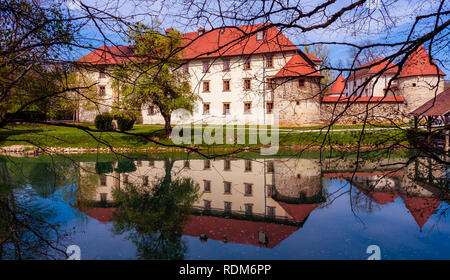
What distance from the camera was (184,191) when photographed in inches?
363

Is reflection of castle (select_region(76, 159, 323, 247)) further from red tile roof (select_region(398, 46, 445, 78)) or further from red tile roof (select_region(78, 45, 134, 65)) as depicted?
red tile roof (select_region(398, 46, 445, 78))

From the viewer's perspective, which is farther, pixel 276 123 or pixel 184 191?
pixel 276 123

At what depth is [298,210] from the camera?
24.1ft

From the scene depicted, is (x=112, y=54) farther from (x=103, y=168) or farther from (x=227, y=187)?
(x=103, y=168)

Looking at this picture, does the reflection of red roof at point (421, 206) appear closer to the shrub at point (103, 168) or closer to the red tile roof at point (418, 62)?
the red tile roof at point (418, 62)

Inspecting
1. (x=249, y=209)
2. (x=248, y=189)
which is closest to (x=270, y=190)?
(x=248, y=189)

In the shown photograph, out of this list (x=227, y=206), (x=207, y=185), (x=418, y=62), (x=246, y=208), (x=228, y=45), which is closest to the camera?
(x=228, y=45)

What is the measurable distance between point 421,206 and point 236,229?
4.11m

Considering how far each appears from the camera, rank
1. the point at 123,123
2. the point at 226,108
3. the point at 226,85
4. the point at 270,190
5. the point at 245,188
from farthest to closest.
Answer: the point at 226,108
the point at 226,85
the point at 123,123
the point at 245,188
the point at 270,190

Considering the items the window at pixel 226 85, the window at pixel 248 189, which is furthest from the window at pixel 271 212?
the window at pixel 226 85

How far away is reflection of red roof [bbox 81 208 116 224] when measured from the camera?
6.48 meters
